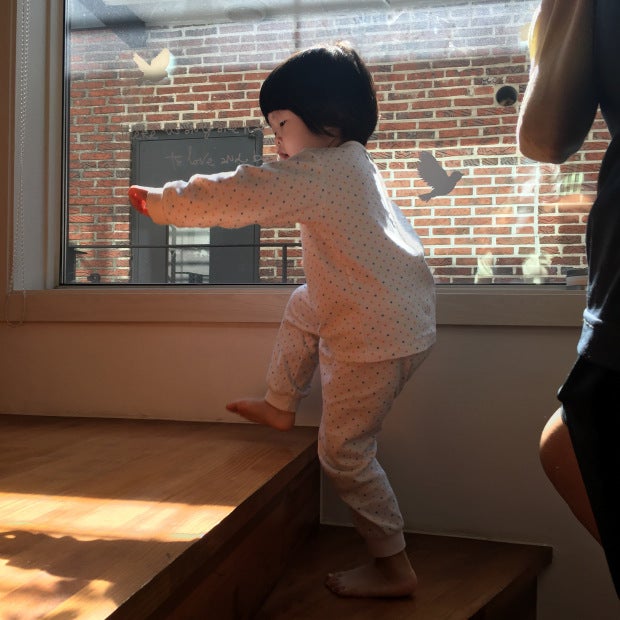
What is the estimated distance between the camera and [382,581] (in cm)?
127

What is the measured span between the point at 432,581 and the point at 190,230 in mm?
1095

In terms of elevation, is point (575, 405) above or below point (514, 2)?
below

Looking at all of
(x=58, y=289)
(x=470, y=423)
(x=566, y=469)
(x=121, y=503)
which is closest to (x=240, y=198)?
(x=121, y=503)

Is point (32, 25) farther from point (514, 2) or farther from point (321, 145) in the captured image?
point (514, 2)

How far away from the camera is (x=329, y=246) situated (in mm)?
1294

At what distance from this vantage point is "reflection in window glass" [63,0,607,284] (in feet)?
5.70

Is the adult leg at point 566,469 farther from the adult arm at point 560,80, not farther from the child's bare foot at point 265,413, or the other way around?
the child's bare foot at point 265,413

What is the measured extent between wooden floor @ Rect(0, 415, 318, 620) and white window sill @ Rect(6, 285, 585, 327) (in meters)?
0.28

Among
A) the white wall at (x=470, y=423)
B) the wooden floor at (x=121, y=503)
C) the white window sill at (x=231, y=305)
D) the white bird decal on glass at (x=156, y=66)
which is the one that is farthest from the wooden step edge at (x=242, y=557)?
the white bird decal on glass at (x=156, y=66)

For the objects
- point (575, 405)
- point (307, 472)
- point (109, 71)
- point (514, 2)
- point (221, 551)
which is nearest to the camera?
point (575, 405)

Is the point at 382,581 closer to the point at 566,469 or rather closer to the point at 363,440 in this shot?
the point at 363,440

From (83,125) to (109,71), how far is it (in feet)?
0.57

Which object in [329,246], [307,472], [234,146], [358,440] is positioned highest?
[234,146]

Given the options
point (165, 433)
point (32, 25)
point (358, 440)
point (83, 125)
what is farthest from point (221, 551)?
point (32, 25)
